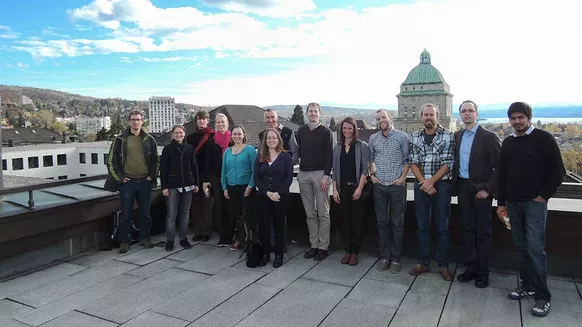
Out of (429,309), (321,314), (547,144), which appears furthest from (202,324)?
(547,144)

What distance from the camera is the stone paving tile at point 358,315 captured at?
11.3 ft

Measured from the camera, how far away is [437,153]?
4.30 metres

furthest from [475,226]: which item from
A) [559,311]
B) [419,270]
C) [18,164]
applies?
[18,164]

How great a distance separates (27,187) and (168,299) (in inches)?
88.2

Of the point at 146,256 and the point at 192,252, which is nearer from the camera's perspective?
the point at 146,256

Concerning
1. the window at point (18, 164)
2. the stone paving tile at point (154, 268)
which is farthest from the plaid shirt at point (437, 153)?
the window at point (18, 164)

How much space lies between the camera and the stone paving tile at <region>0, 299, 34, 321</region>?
3.65 meters

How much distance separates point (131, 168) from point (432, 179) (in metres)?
3.58

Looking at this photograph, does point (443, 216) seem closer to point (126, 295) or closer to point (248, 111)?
point (126, 295)

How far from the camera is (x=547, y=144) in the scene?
11.8 feet

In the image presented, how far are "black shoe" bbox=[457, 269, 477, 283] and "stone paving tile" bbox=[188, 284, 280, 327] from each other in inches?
70.3

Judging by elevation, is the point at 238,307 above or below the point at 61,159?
above

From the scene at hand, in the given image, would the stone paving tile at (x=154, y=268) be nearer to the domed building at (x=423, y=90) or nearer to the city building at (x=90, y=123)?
the domed building at (x=423, y=90)

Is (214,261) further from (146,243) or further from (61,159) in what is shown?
(61,159)
